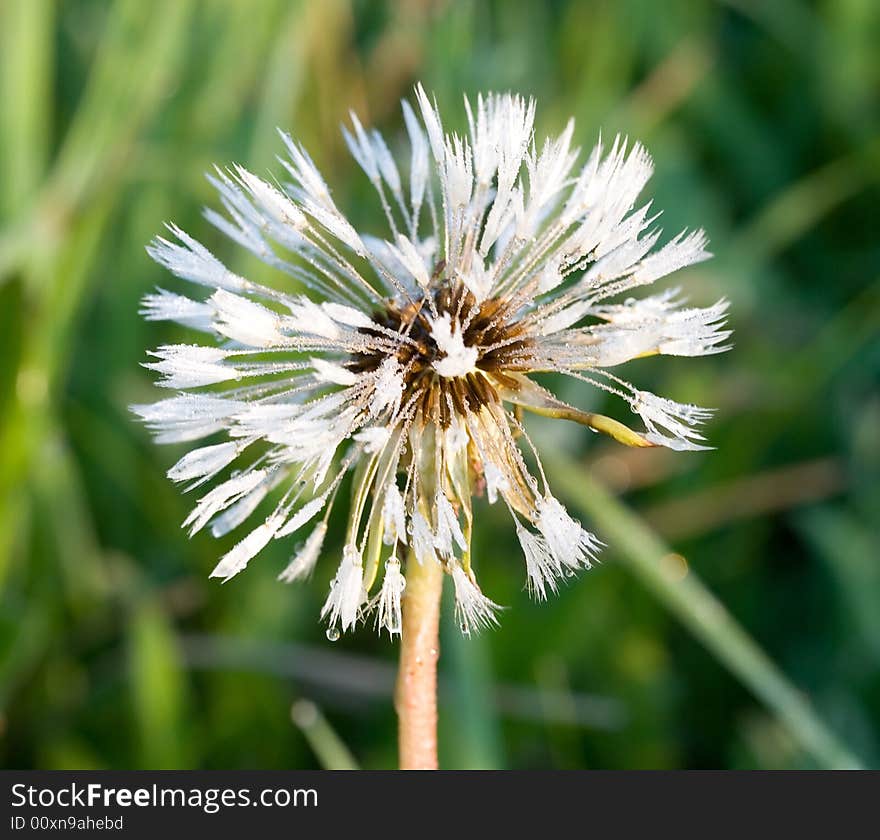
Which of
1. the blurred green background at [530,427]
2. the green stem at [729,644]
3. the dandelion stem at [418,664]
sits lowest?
the dandelion stem at [418,664]

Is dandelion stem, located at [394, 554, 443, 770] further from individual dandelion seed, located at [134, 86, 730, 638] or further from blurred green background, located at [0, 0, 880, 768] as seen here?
blurred green background, located at [0, 0, 880, 768]

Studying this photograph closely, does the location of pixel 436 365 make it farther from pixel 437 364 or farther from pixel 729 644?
pixel 729 644

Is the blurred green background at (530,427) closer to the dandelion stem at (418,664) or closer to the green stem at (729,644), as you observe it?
the green stem at (729,644)

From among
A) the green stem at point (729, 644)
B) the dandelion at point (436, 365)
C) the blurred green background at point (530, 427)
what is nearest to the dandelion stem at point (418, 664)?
the dandelion at point (436, 365)

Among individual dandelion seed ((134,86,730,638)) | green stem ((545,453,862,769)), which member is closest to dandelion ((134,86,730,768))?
individual dandelion seed ((134,86,730,638))

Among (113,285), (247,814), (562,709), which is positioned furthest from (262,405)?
(113,285)

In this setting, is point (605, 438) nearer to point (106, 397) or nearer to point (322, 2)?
point (106, 397)
